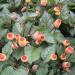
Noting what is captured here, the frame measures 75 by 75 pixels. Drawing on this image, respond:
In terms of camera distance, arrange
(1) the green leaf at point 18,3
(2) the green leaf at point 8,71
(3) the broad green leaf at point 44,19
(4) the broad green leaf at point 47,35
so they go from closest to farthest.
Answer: (2) the green leaf at point 8,71 < (4) the broad green leaf at point 47,35 < (3) the broad green leaf at point 44,19 < (1) the green leaf at point 18,3

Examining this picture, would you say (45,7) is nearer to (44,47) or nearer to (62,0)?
(62,0)

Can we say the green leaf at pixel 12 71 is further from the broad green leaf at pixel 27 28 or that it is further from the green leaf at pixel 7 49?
the broad green leaf at pixel 27 28

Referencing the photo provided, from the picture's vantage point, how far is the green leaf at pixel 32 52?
2.05m

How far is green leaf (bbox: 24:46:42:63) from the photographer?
205cm

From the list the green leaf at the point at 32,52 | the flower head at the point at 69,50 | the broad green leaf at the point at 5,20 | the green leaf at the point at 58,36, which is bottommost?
the green leaf at the point at 32,52

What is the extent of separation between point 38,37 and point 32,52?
0.40 feet

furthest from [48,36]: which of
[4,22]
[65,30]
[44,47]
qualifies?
[4,22]

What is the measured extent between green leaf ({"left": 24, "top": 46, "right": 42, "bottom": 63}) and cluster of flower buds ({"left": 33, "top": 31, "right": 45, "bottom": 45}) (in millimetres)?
54

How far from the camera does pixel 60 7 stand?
95.3 inches

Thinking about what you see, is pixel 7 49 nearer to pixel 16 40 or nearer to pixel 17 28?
pixel 16 40

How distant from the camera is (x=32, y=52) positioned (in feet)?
6.90

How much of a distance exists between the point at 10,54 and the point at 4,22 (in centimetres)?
→ 32

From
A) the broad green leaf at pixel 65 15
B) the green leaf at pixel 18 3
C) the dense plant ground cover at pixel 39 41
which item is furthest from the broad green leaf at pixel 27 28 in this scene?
the green leaf at pixel 18 3

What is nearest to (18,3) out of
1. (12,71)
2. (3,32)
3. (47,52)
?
(3,32)
